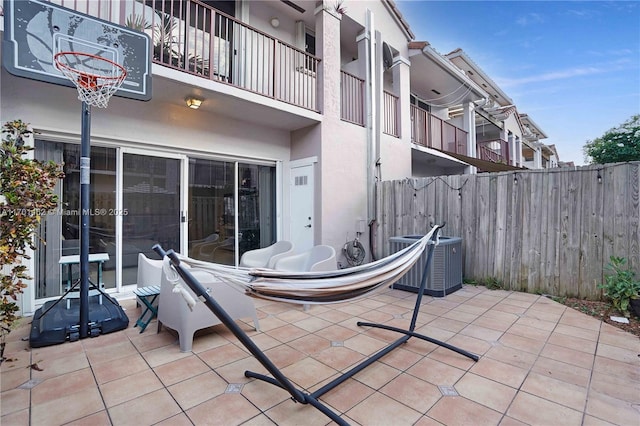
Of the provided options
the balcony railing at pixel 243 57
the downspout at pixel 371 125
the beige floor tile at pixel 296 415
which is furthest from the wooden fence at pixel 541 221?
the beige floor tile at pixel 296 415

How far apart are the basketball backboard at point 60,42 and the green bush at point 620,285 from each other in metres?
6.09

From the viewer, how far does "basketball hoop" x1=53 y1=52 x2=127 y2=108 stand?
299 centimetres

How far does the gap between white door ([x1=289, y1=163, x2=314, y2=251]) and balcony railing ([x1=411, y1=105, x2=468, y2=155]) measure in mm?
3608

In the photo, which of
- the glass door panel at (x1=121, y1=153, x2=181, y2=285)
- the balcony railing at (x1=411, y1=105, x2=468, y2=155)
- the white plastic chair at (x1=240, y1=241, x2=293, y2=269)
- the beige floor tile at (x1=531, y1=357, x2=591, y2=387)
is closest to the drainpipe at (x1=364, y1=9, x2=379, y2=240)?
the balcony railing at (x1=411, y1=105, x2=468, y2=155)

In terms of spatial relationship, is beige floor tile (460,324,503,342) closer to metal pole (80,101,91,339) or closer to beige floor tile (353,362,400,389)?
beige floor tile (353,362,400,389)

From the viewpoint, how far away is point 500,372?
232cm

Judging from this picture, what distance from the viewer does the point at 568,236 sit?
167 inches

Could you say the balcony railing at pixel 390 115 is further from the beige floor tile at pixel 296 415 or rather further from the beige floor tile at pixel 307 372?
the beige floor tile at pixel 296 415

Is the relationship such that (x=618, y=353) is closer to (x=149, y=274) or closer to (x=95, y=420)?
(x=95, y=420)

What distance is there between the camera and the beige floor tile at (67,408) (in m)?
1.79

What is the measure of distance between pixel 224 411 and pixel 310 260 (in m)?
2.71

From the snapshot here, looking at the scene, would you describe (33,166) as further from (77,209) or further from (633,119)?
(633,119)

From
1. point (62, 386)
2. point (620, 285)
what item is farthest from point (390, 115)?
point (62, 386)

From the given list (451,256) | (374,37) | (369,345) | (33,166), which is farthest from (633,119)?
(33,166)
